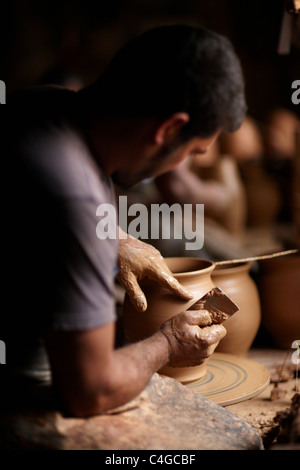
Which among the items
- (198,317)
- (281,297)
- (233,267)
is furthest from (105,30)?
(198,317)

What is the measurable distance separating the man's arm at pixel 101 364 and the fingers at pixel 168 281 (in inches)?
12.7

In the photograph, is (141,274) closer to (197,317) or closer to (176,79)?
(197,317)

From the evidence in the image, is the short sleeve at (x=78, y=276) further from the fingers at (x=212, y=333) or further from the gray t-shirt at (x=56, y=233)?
the fingers at (x=212, y=333)

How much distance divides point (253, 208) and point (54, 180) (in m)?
5.18

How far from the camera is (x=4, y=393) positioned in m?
1.42

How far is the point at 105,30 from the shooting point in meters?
7.35

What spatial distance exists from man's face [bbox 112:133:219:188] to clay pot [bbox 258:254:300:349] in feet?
3.74

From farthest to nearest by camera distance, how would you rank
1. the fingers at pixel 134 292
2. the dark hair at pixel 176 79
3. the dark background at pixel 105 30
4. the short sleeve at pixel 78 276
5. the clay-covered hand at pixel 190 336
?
the dark background at pixel 105 30, the fingers at pixel 134 292, the clay-covered hand at pixel 190 336, the dark hair at pixel 176 79, the short sleeve at pixel 78 276

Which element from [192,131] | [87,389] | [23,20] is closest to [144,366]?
[87,389]

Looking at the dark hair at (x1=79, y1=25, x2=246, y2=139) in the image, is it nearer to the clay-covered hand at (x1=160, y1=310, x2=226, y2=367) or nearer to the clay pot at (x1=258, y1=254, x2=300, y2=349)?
the clay-covered hand at (x1=160, y1=310, x2=226, y2=367)

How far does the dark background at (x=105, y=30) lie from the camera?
7078 millimetres

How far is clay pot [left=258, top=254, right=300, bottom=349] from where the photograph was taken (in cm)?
243

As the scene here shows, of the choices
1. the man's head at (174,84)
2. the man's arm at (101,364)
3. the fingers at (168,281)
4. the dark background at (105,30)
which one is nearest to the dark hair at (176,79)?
the man's head at (174,84)

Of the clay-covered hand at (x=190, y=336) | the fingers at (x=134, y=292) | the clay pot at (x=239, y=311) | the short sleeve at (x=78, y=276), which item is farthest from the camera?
the clay pot at (x=239, y=311)
